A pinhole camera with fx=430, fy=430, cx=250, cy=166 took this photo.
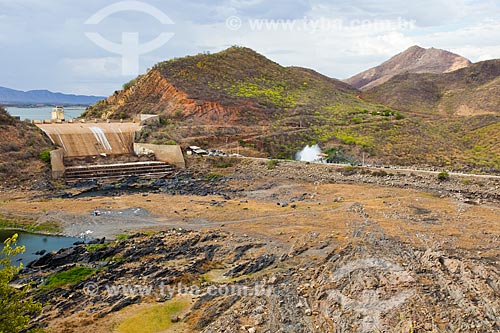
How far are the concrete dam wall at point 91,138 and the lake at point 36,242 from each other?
598 inches

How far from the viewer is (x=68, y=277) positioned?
14.0 metres

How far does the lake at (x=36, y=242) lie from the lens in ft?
55.2

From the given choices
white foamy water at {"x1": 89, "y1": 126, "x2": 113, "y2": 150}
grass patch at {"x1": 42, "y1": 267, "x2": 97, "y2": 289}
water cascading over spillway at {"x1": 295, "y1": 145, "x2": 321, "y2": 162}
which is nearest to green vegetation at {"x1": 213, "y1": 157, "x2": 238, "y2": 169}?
water cascading over spillway at {"x1": 295, "y1": 145, "x2": 321, "y2": 162}

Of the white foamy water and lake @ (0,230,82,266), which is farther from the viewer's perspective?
the white foamy water

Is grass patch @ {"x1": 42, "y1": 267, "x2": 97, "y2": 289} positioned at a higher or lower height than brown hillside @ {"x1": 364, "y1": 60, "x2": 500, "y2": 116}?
lower

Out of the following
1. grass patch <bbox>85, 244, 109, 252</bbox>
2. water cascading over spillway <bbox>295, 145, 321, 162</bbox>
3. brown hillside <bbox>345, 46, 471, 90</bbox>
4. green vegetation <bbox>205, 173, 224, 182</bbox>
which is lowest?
grass patch <bbox>85, 244, 109, 252</bbox>

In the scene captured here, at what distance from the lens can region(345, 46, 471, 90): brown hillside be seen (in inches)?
4099

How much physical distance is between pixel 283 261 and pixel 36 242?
10.8 m

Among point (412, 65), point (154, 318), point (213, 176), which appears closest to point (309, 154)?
point (213, 176)

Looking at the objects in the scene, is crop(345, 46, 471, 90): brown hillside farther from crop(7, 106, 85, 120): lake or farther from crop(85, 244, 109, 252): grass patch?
crop(85, 244, 109, 252): grass patch

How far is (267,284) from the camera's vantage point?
13.3m

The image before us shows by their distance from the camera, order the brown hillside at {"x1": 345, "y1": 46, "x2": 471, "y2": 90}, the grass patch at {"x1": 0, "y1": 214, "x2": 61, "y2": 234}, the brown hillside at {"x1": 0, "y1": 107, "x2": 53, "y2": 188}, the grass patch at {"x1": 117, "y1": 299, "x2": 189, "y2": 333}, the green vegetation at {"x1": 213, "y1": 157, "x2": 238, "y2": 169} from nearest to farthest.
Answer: the grass patch at {"x1": 117, "y1": 299, "x2": 189, "y2": 333} < the grass patch at {"x1": 0, "y1": 214, "x2": 61, "y2": 234} < the brown hillside at {"x1": 0, "y1": 107, "x2": 53, "y2": 188} < the green vegetation at {"x1": 213, "y1": 157, "x2": 238, "y2": 169} < the brown hillside at {"x1": 345, "y1": 46, "x2": 471, "y2": 90}

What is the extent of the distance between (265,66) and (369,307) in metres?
56.4

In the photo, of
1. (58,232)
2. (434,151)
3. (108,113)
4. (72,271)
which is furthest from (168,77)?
(72,271)
